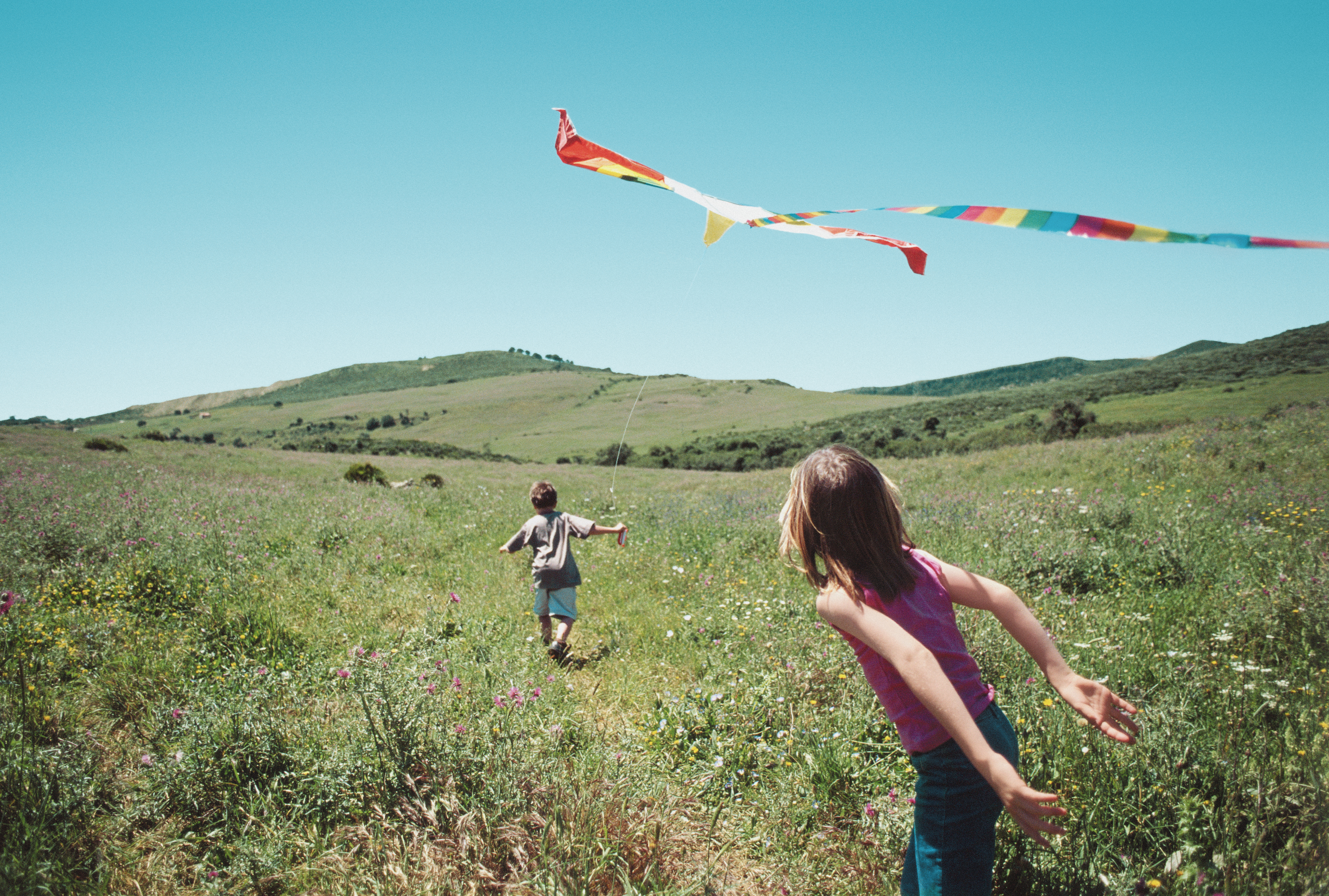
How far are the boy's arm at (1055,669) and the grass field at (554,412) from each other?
61583 millimetres

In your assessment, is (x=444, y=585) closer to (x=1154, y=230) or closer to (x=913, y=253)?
(x=913, y=253)

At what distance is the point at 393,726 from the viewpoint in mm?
3027

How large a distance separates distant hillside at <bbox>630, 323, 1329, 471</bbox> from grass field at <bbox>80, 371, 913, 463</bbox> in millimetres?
11488

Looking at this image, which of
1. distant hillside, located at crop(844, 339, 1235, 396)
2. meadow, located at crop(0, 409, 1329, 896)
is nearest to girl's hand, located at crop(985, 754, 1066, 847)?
meadow, located at crop(0, 409, 1329, 896)

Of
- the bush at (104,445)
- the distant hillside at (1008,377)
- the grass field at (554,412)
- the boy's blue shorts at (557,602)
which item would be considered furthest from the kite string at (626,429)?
the distant hillside at (1008,377)

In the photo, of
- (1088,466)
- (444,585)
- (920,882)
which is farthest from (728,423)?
(920,882)

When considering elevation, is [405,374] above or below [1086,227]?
above

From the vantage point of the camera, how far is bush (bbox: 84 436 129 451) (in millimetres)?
27562

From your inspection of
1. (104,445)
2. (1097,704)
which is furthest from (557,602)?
(104,445)

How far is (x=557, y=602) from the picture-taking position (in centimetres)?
566

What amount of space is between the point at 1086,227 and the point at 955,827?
2205 millimetres

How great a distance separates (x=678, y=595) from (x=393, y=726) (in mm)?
4227

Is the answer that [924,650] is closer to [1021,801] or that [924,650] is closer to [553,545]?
[1021,801]

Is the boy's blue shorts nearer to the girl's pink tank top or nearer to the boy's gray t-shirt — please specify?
the boy's gray t-shirt
